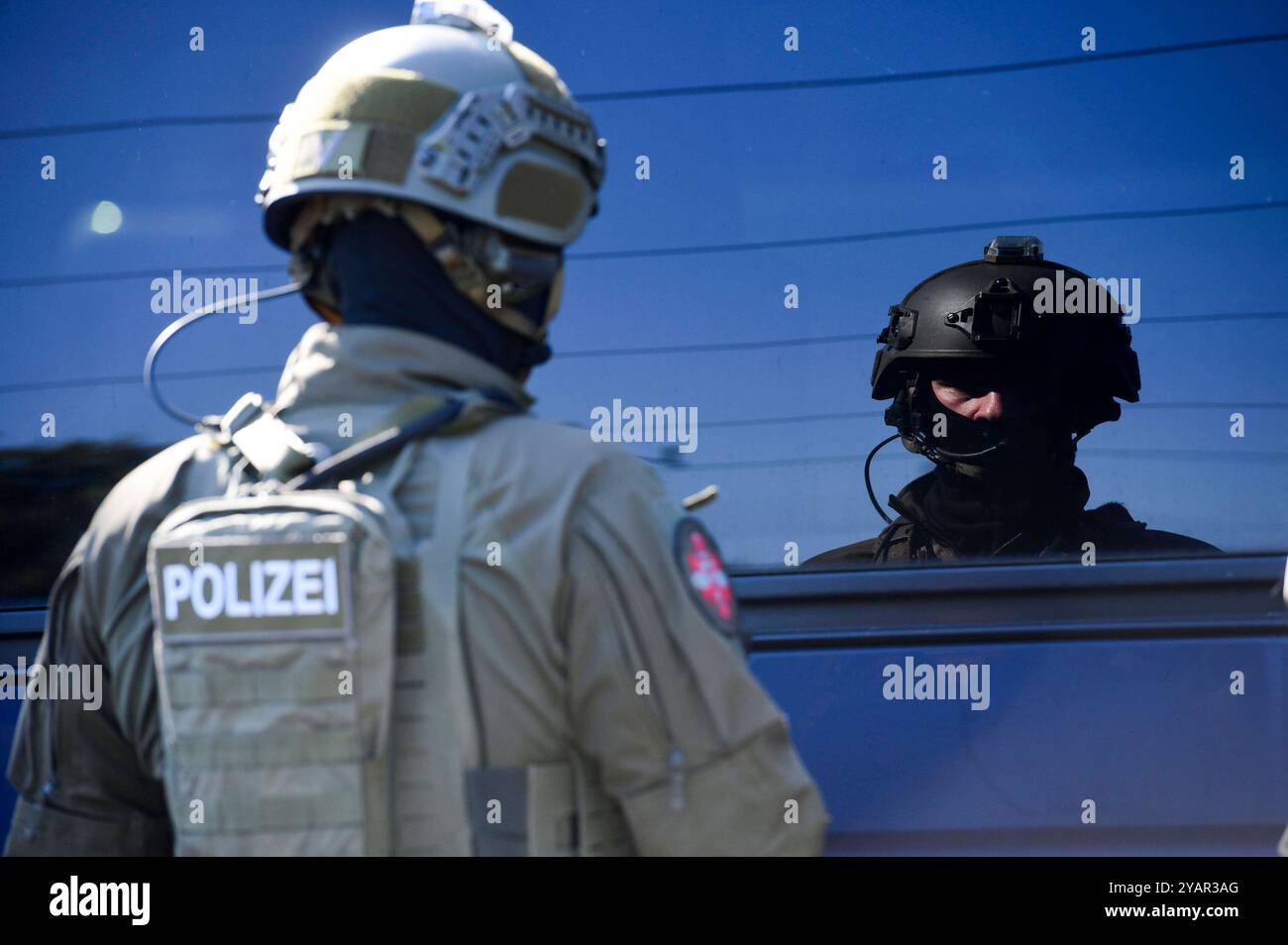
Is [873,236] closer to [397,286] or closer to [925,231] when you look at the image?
[925,231]

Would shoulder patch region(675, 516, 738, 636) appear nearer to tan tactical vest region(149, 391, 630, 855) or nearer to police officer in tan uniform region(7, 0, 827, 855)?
police officer in tan uniform region(7, 0, 827, 855)

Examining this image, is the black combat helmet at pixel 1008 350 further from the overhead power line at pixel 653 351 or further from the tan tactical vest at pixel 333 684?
the tan tactical vest at pixel 333 684

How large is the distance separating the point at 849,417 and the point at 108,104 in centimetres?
154

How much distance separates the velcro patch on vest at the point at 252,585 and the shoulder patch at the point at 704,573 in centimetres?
36

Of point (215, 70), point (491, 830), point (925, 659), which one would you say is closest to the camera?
point (491, 830)

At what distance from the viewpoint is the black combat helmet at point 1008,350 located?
2.50 m

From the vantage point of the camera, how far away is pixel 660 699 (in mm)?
1480

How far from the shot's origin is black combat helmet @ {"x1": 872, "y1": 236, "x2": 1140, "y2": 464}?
2.50 metres

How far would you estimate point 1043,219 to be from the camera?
2.48m

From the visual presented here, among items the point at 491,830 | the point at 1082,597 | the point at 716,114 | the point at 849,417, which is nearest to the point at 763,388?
the point at 849,417

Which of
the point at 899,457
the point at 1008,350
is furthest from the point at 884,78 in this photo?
the point at 899,457

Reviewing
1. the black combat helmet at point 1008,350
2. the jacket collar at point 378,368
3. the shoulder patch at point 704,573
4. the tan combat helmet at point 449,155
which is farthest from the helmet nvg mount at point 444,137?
the black combat helmet at point 1008,350
